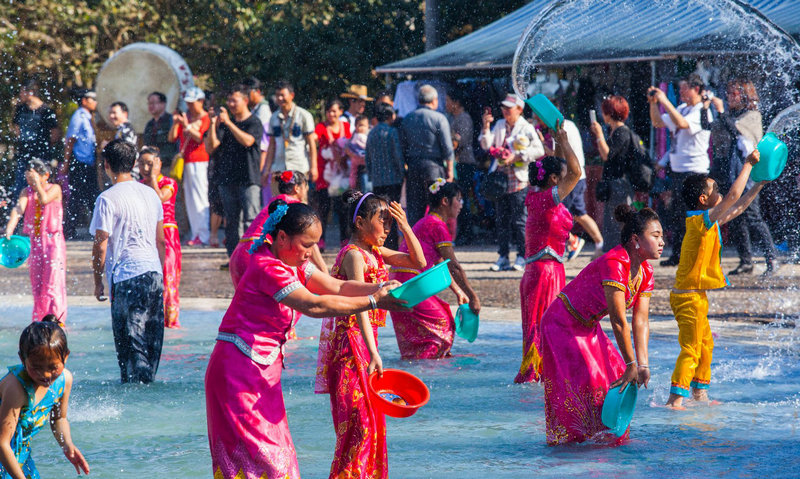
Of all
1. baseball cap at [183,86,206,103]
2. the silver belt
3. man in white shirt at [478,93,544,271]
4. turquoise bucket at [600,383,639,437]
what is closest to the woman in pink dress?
the silver belt

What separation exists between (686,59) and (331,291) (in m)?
9.76

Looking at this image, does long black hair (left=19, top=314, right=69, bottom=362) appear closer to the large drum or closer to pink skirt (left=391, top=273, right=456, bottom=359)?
pink skirt (left=391, top=273, right=456, bottom=359)

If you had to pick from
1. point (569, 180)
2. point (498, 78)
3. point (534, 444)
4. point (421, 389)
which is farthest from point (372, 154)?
point (421, 389)

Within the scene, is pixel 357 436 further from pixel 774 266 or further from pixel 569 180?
pixel 774 266

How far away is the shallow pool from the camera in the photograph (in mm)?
5176

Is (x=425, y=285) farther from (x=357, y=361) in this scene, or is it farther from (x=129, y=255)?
(x=129, y=255)

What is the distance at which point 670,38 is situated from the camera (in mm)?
13070

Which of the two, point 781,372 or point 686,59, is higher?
point 686,59

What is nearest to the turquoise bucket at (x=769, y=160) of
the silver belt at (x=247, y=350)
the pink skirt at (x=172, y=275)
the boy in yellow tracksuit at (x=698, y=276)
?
the boy in yellow tracksuit at (x=698, y=276)

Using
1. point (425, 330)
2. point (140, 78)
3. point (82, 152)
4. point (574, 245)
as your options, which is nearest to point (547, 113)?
point (425, 330)

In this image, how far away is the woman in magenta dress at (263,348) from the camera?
4.05 meters

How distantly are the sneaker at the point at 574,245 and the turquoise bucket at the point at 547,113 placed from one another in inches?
115

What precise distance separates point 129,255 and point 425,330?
2.32 m

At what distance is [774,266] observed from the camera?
11.2 metres
